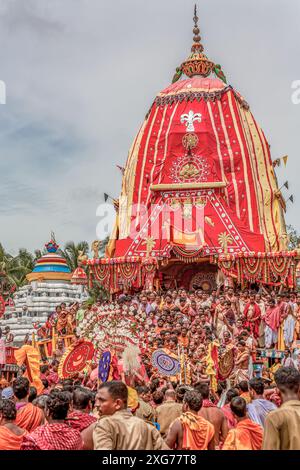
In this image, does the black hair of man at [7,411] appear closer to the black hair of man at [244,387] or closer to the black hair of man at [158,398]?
the black hair of man at [158,398]

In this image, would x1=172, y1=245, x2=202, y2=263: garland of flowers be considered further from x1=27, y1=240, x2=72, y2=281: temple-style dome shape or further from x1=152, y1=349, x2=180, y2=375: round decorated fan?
x1=152, y1=349, x2=180, y2=375: round decorated fan

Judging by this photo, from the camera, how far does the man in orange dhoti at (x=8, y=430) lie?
228 inches

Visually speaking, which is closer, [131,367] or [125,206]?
[131,367]

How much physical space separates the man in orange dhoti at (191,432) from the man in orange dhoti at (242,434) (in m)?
0.15

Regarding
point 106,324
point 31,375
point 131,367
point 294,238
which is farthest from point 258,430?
point 294,238

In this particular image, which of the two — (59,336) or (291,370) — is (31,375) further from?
(59,336)

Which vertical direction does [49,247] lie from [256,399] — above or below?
above

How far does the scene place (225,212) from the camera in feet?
92.2

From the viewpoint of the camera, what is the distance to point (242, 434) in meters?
6.24

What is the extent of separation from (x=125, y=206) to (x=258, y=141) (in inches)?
220

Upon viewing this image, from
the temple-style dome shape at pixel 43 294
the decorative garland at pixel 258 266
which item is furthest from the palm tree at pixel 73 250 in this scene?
the decorative garland at pixel 258 266

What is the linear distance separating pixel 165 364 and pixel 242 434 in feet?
20.9

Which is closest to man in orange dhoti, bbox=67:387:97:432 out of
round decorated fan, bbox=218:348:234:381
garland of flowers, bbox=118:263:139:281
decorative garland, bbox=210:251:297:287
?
round decorated fan, bbox=218:348:234:381
